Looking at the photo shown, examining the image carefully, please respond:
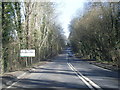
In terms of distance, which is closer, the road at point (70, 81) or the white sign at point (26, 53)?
the road at point (70, 81)

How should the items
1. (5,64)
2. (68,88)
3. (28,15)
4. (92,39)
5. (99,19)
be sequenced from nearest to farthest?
(68,88) → (5,64) → (28,15) → (99,19) → (92,39)

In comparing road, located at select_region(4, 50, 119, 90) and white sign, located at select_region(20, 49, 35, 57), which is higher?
white sign, located at select_region(20, 49, 35, 57)

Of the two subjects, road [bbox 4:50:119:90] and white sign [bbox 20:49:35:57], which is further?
white sign [bbox 20:49:35:57]

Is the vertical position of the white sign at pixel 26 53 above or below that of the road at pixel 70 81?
above

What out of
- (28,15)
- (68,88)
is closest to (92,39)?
(28,15)

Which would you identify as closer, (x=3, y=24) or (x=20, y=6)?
(x=3, y=24)

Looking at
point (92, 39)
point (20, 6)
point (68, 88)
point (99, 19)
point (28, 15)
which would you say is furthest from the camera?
point (92, 39)

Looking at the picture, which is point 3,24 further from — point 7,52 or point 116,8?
point 116,8

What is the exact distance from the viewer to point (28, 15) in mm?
34688

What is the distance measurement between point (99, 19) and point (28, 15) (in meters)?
15.0

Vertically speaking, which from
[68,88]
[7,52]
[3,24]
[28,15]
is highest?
[28,15]

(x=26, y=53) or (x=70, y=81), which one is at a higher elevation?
(x=26, y=53)

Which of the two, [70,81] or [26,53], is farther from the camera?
[26,53]

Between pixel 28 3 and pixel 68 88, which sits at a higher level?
pixel 28 3
